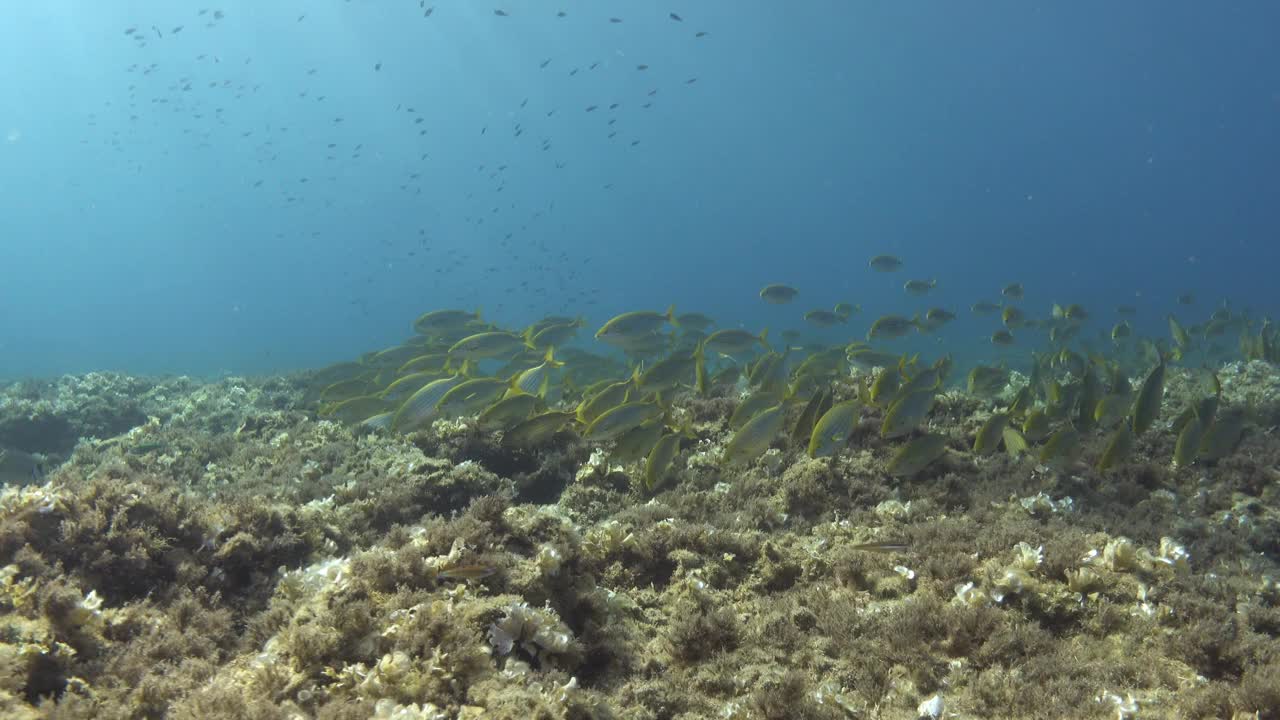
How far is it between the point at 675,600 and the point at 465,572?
4.36 feet

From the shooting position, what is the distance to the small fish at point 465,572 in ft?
10.2

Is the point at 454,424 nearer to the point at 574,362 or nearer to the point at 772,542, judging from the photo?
the point at 574,362

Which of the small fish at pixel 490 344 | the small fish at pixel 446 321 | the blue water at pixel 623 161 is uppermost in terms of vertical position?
the blue water at pixel 623 161

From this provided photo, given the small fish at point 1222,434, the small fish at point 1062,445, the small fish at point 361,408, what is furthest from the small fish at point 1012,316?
the small fish at point 361,408

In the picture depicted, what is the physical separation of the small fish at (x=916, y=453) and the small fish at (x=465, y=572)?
3.47 metres

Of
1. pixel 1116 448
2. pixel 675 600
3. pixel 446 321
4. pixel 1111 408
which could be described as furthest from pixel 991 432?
pixel 446 321

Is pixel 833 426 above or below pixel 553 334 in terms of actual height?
below

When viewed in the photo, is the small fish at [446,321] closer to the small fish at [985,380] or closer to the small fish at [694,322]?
the small fish at [694,322]

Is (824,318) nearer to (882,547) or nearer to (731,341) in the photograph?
(731,341)

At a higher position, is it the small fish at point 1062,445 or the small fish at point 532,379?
the small fish at point 532,379

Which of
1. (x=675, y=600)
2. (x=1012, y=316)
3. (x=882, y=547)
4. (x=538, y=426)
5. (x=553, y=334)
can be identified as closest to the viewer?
(x=675, y=600)

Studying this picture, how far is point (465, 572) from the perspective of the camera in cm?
313

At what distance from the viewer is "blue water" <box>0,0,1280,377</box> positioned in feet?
288

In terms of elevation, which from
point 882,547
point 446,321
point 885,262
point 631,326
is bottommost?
point 882,547
